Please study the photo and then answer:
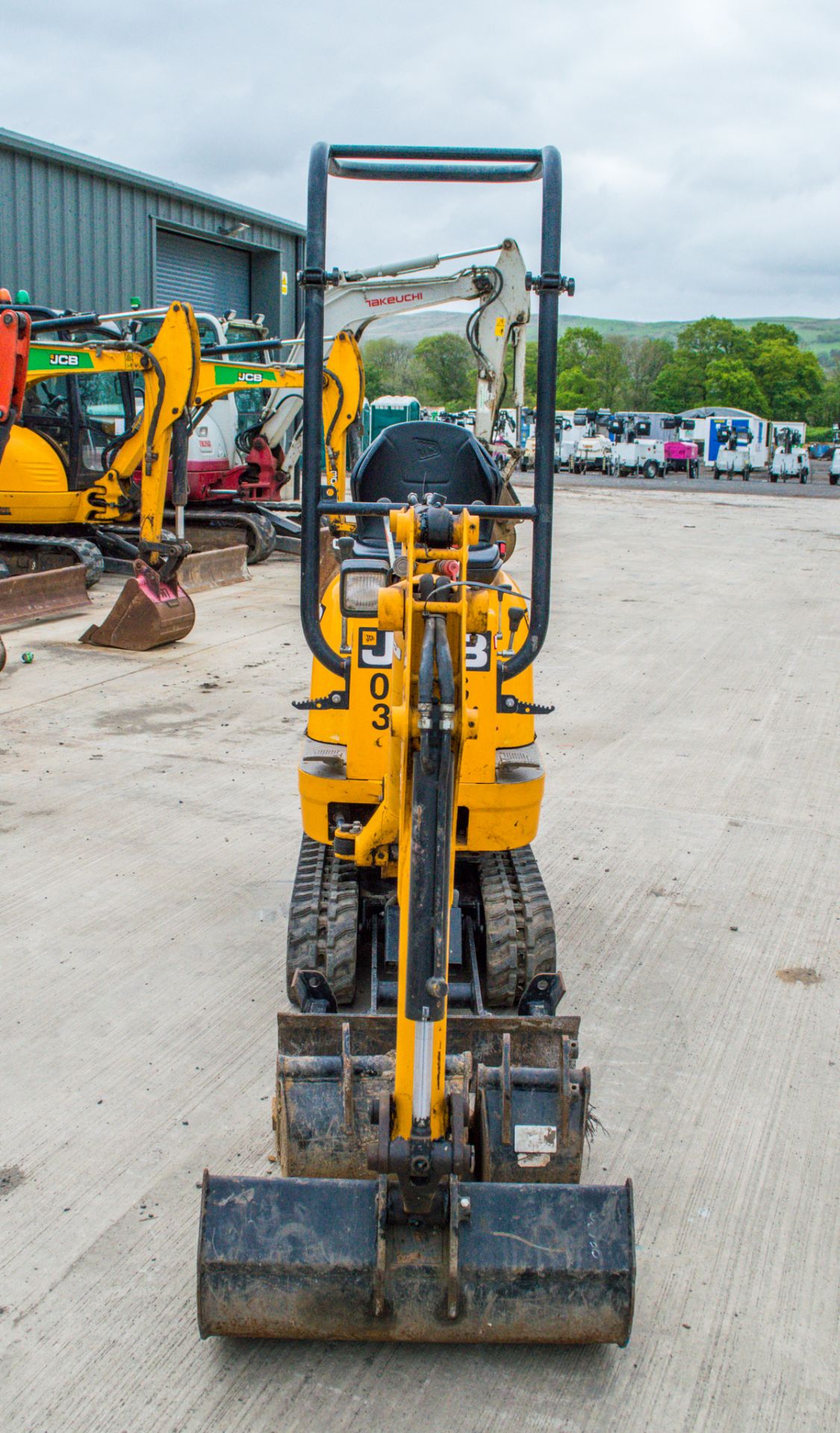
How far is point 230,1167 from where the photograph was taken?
345 centimetres

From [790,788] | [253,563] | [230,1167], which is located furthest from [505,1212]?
[253,563]

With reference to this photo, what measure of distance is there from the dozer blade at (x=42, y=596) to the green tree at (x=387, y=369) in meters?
33.0

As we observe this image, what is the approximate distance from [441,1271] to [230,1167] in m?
0.96

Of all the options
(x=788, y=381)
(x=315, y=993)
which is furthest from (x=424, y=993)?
(x=788, y=381)

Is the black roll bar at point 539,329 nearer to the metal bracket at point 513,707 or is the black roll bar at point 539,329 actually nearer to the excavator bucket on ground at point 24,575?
the metal bracket at point 513,707

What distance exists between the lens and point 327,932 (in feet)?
13.2

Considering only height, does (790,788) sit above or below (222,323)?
below

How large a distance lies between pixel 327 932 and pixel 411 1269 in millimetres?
1451

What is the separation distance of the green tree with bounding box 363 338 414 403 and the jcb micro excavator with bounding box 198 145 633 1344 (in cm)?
4050

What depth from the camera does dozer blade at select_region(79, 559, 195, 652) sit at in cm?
980

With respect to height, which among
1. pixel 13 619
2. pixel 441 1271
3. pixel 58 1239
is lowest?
pixel 58 1239

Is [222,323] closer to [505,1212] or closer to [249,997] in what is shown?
[249,997]

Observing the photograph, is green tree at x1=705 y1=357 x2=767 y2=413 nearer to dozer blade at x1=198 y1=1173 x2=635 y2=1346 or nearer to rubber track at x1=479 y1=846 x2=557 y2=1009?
rubber track at x1=479 y1=846 x2=557 y2=1009

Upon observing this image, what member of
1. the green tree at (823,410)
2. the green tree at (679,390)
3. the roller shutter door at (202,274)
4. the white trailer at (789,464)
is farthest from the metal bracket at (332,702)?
the green tree at (823,410)
